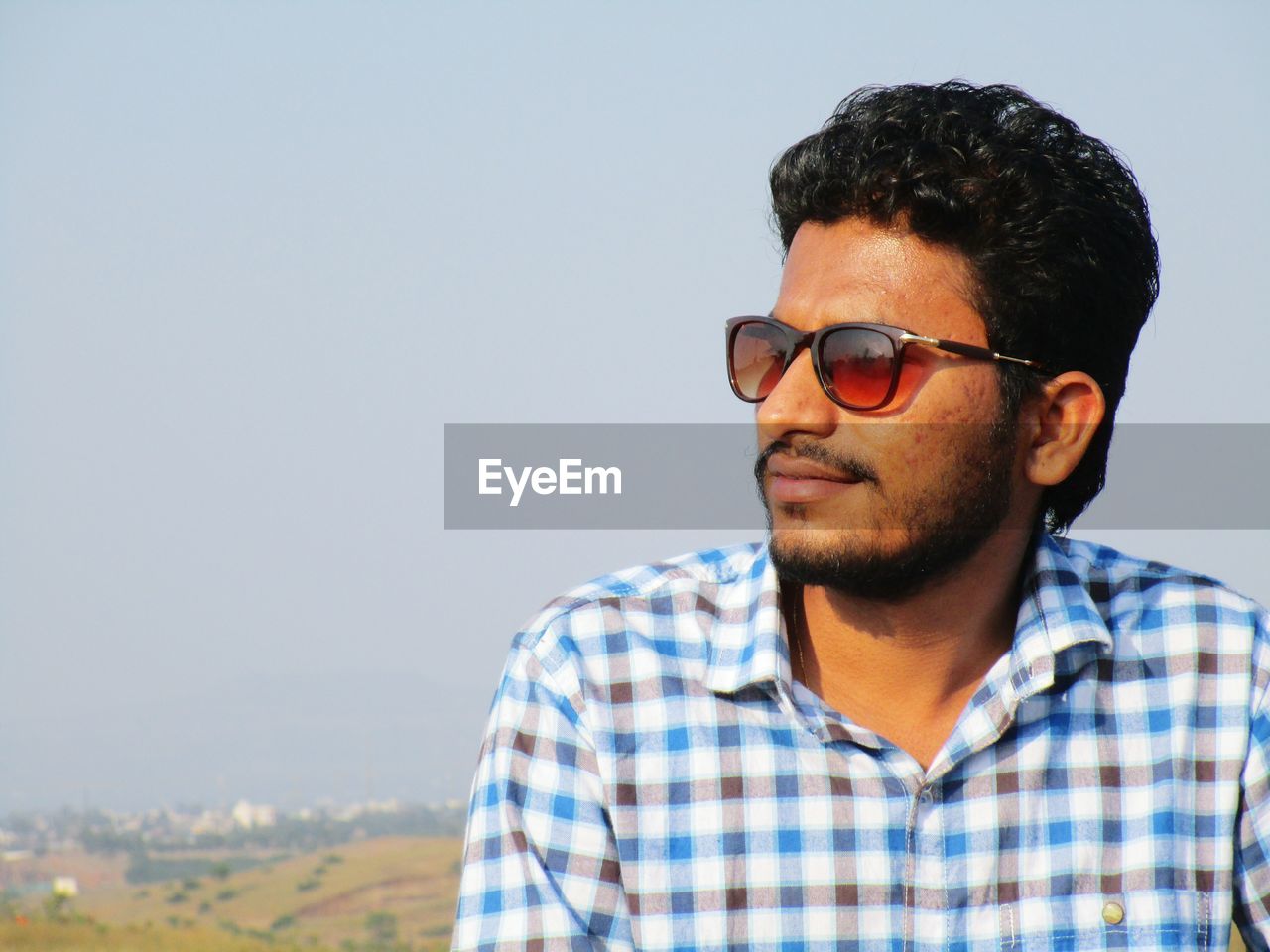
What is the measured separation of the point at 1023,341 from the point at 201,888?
57.9 ft

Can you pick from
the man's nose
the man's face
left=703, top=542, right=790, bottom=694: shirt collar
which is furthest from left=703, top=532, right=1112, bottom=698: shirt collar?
the man's nose

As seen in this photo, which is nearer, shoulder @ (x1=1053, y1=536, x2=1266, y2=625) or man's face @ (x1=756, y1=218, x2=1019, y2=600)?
man's face @ (x1=756, y1=218, x2=1019, y2=600)

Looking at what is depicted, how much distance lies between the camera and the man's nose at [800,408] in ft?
8.11

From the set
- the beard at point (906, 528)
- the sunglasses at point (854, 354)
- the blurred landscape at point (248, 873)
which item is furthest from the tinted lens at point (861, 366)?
the blurred landscape at point (248, 873)

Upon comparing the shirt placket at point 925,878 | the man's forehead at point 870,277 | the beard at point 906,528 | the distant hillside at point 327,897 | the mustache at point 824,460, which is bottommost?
the distant hillside at point 327,897

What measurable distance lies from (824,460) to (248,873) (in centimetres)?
1763

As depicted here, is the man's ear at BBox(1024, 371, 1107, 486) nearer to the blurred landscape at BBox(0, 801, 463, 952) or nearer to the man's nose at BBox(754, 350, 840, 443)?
Result: the man's nose at BBox(754, 350, 840, 443)

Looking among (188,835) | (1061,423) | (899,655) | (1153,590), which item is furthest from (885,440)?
(188,835)

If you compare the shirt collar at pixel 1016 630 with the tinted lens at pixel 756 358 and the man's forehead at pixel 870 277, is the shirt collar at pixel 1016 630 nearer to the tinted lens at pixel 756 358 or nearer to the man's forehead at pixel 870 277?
the tinted lens at pixel 756 358

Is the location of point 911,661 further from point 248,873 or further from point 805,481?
point 248,873

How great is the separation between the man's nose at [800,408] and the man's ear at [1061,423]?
46cm

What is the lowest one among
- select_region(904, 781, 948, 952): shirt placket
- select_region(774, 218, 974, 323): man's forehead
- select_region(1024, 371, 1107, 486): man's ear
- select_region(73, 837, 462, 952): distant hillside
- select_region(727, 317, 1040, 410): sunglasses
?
select_region(73, 837, 462, 952): distant hillside

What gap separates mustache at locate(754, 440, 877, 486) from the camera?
244 centimetres

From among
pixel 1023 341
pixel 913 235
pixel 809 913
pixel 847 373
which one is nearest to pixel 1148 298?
pixel 1023 341
